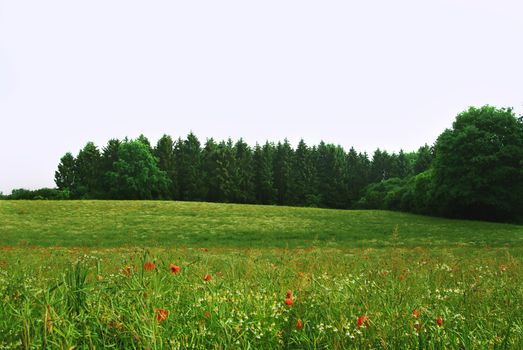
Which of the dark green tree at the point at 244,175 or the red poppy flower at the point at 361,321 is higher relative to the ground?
the dark green tree at the point at 244,175

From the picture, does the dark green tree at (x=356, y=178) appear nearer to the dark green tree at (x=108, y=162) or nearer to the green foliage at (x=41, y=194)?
the dark green tree at (x=108, y=162)

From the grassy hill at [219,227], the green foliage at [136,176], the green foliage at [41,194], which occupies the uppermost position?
the green foliage at [136,176]

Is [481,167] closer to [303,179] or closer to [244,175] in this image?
[303,179]

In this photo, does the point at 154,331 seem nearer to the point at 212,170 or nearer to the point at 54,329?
the point at 54,329

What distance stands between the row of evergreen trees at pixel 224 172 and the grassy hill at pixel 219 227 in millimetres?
32968

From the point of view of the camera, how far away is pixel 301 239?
106 feet

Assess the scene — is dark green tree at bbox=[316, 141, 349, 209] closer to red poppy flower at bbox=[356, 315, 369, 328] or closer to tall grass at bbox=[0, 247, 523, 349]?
tall grass at bbox=[0, 247, 523, 349]

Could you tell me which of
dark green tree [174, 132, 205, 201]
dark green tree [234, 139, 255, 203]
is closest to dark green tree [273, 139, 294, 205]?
dark green tree [234, 139, 255, 203]

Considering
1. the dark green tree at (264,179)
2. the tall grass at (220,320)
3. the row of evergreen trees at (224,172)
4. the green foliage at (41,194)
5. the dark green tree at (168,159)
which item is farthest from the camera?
the dark green tree at (264,179)

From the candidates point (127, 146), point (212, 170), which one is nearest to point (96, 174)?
point (127, 146)

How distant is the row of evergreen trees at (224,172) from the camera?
273ft

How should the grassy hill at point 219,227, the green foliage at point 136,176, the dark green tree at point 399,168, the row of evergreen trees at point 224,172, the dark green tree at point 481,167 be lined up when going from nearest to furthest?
the grassy hill at point 219,227 < the dark green tree at point 481,167 < the green foliage at point 136,176 < the row of evergreen trees at point 224,172 < the dark green tree at point 399,168

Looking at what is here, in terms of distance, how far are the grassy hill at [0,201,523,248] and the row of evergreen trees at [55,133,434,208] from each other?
108ft

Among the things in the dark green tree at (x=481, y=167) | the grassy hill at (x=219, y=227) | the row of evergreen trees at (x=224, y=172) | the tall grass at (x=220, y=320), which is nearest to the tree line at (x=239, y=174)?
the row of evergreen trees at (x=224, y=172)
